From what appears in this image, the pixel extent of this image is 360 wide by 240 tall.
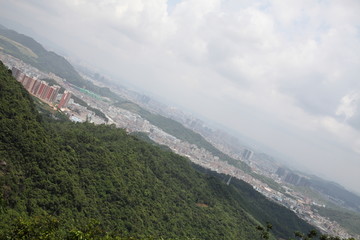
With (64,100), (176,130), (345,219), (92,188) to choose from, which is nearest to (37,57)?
(176,130)

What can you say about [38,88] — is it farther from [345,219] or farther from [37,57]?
[345,219]

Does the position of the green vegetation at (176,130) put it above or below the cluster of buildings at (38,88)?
above

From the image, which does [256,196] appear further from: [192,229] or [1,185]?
[1,185]

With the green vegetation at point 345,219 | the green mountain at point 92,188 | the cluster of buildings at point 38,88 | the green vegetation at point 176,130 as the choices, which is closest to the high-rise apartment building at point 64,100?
the cluster of buildings at point 38,88

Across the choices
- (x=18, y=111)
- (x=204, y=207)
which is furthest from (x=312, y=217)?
(x=18, y=111)

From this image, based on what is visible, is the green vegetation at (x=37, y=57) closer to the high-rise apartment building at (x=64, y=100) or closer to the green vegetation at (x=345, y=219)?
the high-rise apartment building at (x=64, y=100)

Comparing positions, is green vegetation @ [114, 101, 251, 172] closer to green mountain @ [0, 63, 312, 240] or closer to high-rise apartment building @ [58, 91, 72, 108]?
high-rise apartment building @ [58, 91, 72, 108]
